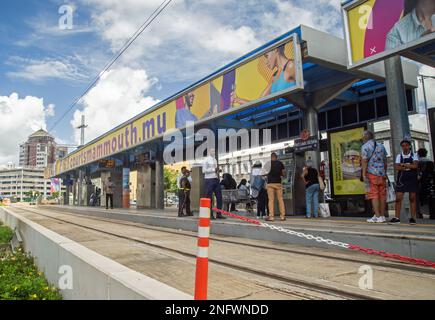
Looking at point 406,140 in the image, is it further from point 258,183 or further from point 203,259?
point 203,259

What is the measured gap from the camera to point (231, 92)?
10.9 m

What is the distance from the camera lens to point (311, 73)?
10.6 metres

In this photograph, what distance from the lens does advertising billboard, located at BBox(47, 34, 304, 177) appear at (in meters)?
8.91

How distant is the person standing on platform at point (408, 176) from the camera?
668cm

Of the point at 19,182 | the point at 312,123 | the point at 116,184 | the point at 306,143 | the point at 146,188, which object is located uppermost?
the point at 19,182

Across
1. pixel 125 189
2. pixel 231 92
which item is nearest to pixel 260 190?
pixel 231 92

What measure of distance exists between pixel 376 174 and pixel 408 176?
572 mm

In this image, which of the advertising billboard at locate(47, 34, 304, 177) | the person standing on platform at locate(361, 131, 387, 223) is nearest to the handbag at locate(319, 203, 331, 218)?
the person standing on platform at locate(361, 131, 387, 223)

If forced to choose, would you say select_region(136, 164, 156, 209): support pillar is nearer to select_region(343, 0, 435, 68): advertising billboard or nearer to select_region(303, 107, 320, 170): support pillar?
select_region(303, 107, 320, 170): support pillar

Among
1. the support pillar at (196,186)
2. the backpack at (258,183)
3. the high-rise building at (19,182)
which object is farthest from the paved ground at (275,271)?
the high-rise building at (19,182)

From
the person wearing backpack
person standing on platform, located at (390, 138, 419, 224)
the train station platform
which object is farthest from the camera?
the person wearing backpack

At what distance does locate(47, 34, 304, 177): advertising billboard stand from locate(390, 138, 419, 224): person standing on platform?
112 inches
